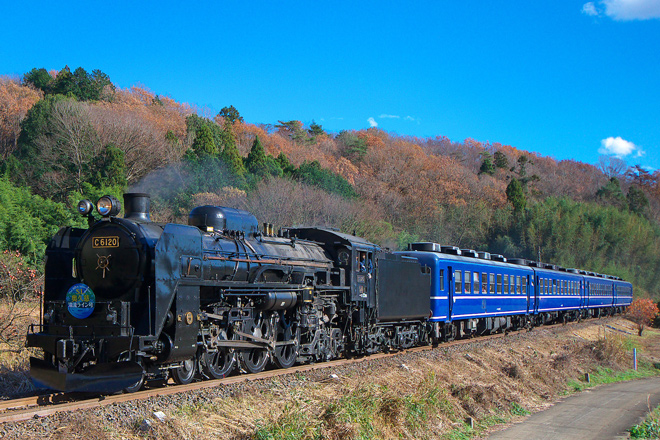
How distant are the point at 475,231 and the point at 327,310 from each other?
48301 millimetres

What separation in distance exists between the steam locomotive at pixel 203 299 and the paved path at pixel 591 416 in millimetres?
4359

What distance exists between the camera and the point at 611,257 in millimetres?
56719

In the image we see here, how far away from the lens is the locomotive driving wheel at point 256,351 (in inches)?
417

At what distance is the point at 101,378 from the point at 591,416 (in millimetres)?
10867

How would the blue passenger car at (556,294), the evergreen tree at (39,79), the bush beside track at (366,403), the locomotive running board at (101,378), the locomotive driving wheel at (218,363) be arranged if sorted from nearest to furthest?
the bush beside track at (366,403), the locomotive running board at (101,378), the locomotive driving wheel at (218,363), the blue passenger car at (556,294), the evergreen tree at (39,79)

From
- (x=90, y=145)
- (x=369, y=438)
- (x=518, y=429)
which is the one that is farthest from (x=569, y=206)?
(x=369, y=438)

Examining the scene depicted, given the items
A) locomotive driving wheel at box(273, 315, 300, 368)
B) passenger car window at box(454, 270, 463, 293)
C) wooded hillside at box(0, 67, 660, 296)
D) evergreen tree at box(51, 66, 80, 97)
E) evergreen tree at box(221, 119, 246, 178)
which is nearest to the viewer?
locomotive driving wheel at box(273, 315, 300, 368)

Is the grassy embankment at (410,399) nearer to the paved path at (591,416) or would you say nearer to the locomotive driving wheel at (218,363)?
the paved path at (591,416)

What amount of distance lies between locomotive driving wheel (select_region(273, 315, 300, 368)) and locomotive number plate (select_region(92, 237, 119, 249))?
3841 mm

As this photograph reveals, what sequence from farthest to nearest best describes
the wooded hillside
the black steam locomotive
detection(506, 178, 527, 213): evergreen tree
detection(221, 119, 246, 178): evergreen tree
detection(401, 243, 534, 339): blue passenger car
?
detection(506, 178, 527, 213): evergreen tree, detection(221, 119, 246, 178): evergreen tree, the wooded hillside, detection(401, 243, 534, 339): blue passenger car, the black steam locomotive

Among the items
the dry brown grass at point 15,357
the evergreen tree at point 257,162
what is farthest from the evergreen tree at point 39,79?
A: the dry brown grass at point 15,357

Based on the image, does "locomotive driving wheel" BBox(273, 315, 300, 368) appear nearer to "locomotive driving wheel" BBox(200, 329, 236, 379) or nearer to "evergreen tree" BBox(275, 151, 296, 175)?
"locomotive driving wheel" BBox(200, 329, 236, 379)

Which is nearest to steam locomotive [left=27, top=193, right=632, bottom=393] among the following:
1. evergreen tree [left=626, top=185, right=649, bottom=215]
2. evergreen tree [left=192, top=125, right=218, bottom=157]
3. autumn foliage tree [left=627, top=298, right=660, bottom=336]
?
evergreen tree [left=192, top=125, right=218, bottom=157]

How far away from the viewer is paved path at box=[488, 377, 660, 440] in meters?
11.4
